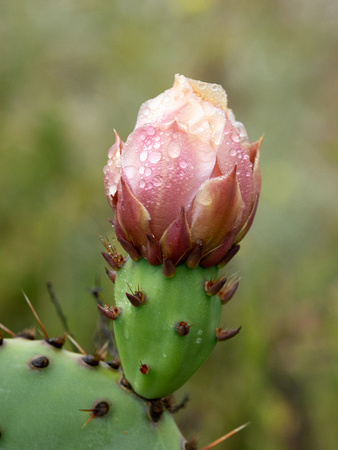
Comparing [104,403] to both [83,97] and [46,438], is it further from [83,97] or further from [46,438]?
[83,97]

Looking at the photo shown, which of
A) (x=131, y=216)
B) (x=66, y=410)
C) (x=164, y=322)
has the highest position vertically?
(x=131, y=216)

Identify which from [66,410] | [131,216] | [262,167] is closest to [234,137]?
[131,216]

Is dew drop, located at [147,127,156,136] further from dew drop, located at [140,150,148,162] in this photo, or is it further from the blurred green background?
the blurred green background

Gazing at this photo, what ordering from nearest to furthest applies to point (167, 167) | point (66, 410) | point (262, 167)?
point (167, 167)
point (66, 410)
point (262, 167)

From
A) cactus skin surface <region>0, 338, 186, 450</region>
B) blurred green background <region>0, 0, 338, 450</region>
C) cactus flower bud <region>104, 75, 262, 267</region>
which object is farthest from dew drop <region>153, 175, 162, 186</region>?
blurred green background <region>0, 0, 338, 450</region>

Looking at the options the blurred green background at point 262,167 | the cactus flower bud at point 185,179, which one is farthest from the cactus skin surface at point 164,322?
the blurred green background at point 262,167

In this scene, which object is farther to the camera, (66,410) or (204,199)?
(66,410)

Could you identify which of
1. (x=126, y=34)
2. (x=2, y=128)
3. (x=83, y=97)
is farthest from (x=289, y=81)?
(x=2, y=128)

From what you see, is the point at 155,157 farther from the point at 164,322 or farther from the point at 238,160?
the point at 164,322
